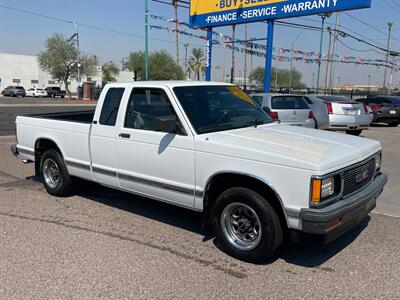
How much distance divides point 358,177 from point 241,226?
4.27 feet

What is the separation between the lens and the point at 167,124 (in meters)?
4.61

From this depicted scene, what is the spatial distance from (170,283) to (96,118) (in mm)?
2755

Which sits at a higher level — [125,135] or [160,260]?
[125,135]

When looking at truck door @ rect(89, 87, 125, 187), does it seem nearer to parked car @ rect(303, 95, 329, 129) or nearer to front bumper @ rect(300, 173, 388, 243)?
front bumper @ rect(300, 173, 388, 243)

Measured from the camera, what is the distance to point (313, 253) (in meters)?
4.31

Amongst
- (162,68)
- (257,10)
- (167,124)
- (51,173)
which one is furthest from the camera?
(162,68)

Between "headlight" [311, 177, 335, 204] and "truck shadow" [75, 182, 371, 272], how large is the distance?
0.43 metres

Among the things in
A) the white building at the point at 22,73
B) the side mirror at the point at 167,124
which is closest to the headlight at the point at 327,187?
the side mirror at the point at 167,124

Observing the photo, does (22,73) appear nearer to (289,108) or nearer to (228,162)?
(289,108)

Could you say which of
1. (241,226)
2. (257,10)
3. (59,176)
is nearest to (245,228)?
(241,226)

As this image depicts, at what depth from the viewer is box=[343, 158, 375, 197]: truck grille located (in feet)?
12.8

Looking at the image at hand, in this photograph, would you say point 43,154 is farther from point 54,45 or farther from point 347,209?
point 54,45

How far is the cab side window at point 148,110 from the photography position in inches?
186

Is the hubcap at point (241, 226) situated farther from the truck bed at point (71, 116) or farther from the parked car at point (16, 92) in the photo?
the parked car at point (16, 92)
